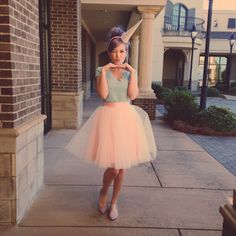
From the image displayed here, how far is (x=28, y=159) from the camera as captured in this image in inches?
139

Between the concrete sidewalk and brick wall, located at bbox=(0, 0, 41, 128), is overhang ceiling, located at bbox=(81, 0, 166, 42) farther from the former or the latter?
brick wall, located at bbox=(0, 0, 41, 128)

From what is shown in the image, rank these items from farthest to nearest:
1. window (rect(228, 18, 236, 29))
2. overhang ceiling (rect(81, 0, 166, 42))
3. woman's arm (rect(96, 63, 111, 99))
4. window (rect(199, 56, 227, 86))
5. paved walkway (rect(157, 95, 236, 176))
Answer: window (rect(199, 56, 227, 86)) < window (rect(228, 18, 236, 29)) < overhang ceiling (rect(81, 0, 166, 42)) < paved walkway (rect(157, 95, 236, 176)) < woman's arm (rect(96, 63, 111, 99))

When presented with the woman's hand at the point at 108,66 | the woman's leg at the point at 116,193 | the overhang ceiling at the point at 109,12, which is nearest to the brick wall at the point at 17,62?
the woman's hand at the point at 108,66

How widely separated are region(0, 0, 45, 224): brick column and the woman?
0.64 m

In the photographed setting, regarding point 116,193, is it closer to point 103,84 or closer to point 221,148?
point 103,84

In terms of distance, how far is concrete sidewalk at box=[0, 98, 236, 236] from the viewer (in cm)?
321

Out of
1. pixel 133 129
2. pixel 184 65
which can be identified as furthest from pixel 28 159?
pixel 184 65

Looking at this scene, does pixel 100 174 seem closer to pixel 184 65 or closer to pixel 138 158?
pixel 138 158

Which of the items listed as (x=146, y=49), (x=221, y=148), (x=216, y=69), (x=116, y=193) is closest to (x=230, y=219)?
(x=116, y=193)

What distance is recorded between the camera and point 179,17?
2977cm

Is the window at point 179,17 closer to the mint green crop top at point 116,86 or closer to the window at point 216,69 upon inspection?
the window at point 216,69

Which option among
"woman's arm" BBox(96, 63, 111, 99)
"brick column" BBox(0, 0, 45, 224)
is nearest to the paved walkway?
"woman's arm" BBox(96, 63, 111, 99)

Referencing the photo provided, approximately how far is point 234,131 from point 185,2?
2422 cm

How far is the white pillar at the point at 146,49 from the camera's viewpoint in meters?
10.1
